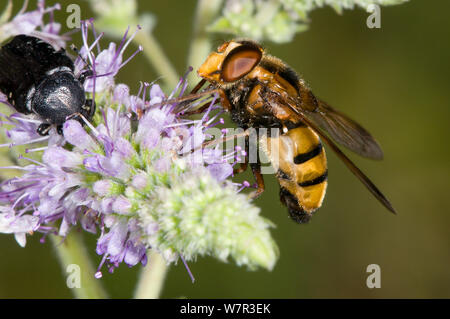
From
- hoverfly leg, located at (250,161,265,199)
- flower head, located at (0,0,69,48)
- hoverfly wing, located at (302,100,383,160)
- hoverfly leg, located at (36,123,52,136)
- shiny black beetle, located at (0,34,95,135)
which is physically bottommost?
hoverfly leg, located at (250,161,265,199)

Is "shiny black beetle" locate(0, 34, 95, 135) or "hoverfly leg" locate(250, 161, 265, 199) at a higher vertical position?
"shiny black beetle" locate(0, 34, 95, 135)

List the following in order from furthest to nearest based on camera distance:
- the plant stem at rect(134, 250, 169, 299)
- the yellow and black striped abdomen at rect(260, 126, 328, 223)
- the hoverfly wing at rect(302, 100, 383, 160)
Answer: the plant stem at rect(134, 250, 169, 299) → the hoverfly wing at rect(302, 100, 383, 160) → the yellow and black striped abdomen at rect(260, 126, 328, 223)

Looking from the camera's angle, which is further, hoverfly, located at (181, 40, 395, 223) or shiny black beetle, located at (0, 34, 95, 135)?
hoverfly, located at (181, 40, 395, 223)

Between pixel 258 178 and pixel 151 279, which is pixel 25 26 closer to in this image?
pixel 258 178

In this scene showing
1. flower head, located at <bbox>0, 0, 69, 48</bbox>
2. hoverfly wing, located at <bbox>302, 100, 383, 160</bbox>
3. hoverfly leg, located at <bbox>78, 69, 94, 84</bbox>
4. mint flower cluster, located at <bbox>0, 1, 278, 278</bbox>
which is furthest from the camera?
hoverfly wing, located at <bbox>302, 100, 383, 160</bbox>

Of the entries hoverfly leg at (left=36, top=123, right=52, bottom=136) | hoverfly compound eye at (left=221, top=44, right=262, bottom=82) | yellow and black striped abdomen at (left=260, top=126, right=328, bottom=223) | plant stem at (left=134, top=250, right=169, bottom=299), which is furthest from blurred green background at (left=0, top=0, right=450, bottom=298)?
hoverfly leg at (left=36, top=123, right=52, bottom=136)

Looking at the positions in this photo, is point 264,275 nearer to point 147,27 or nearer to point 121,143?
point 147,27

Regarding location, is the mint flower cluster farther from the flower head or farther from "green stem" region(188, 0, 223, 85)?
"green stem" region(188, 0, 223, 85)
